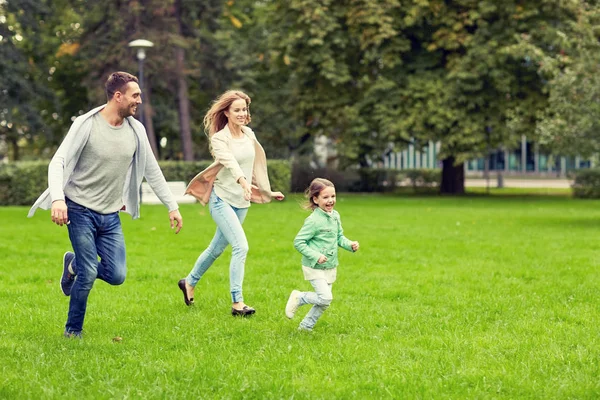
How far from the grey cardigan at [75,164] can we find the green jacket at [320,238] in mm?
1058

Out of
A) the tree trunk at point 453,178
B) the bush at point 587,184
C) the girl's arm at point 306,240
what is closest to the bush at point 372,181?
the tree trunk at point 453,178

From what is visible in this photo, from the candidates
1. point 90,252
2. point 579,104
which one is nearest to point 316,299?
point 90,252

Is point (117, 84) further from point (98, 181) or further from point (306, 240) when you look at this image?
point (306, 240)

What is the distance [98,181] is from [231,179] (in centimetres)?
163

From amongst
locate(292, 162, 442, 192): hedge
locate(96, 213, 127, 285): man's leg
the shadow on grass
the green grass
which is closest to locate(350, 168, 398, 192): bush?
locate(292, 162, 442, 192): hedge

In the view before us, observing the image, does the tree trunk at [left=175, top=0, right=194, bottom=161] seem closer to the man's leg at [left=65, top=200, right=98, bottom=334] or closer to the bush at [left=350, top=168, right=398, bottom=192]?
the bush at [left=350, top=168, right=398, bottom=192]

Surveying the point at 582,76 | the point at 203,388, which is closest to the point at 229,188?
the point at 203,388

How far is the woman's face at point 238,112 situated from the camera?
775cm

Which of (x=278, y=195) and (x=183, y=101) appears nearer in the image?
(x=278, y=195)

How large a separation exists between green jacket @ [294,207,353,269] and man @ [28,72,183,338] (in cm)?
142

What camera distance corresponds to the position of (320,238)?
6.79 metres

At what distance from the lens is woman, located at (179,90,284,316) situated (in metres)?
7.78

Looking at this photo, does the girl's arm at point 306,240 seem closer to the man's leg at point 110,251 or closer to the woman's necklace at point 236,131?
the man's leg at point 110,251

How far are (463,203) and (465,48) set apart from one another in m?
6.27
